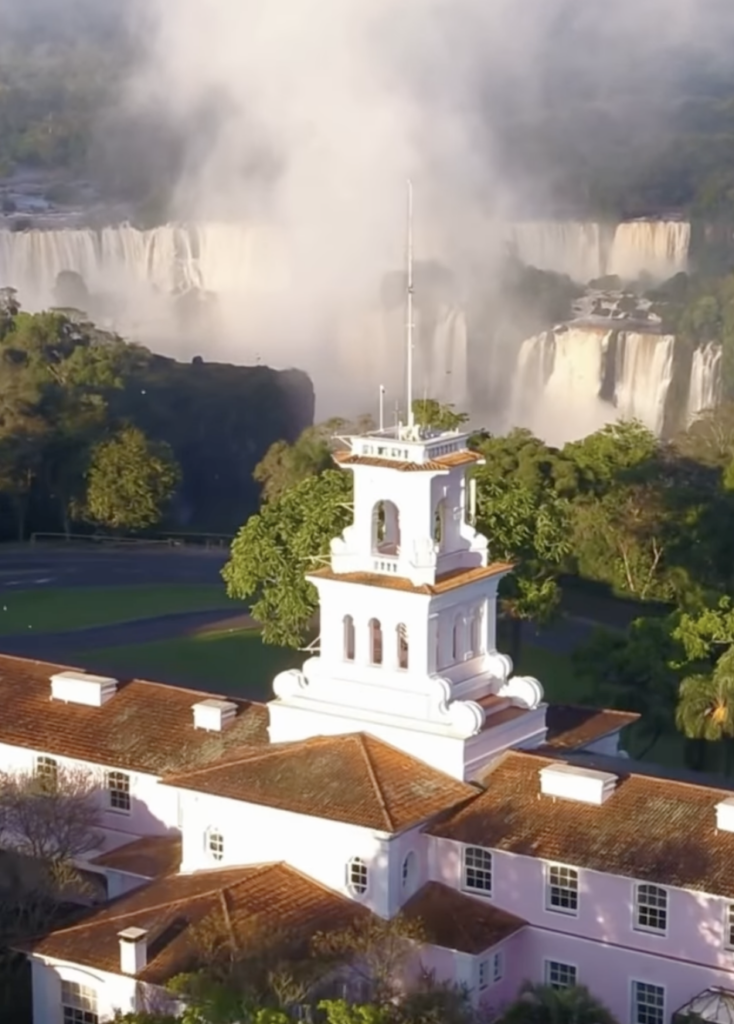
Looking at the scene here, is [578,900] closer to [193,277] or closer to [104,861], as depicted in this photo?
[104,861]

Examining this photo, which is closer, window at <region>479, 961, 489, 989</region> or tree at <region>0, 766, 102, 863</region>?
window at <region>479, 961, 489, 989</region>

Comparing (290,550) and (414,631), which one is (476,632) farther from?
(290,550)

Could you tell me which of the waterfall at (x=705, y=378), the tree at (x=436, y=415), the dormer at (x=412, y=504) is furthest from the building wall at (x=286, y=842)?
the waterfall at (x=705, y=378)

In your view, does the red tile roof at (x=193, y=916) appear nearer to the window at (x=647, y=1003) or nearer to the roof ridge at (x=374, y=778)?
the roof ridge at (x=374, y=778)

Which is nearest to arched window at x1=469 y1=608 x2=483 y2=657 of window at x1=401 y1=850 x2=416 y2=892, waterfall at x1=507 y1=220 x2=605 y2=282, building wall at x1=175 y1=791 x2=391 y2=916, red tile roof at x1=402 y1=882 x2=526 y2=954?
window at x1=401 y1=850 x2=416 y2=892

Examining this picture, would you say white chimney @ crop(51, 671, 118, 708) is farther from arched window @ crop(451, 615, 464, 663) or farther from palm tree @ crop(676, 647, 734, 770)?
palm tree @ crop(676, 647, 734, 770)

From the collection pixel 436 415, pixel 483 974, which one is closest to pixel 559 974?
pixel 483 974
